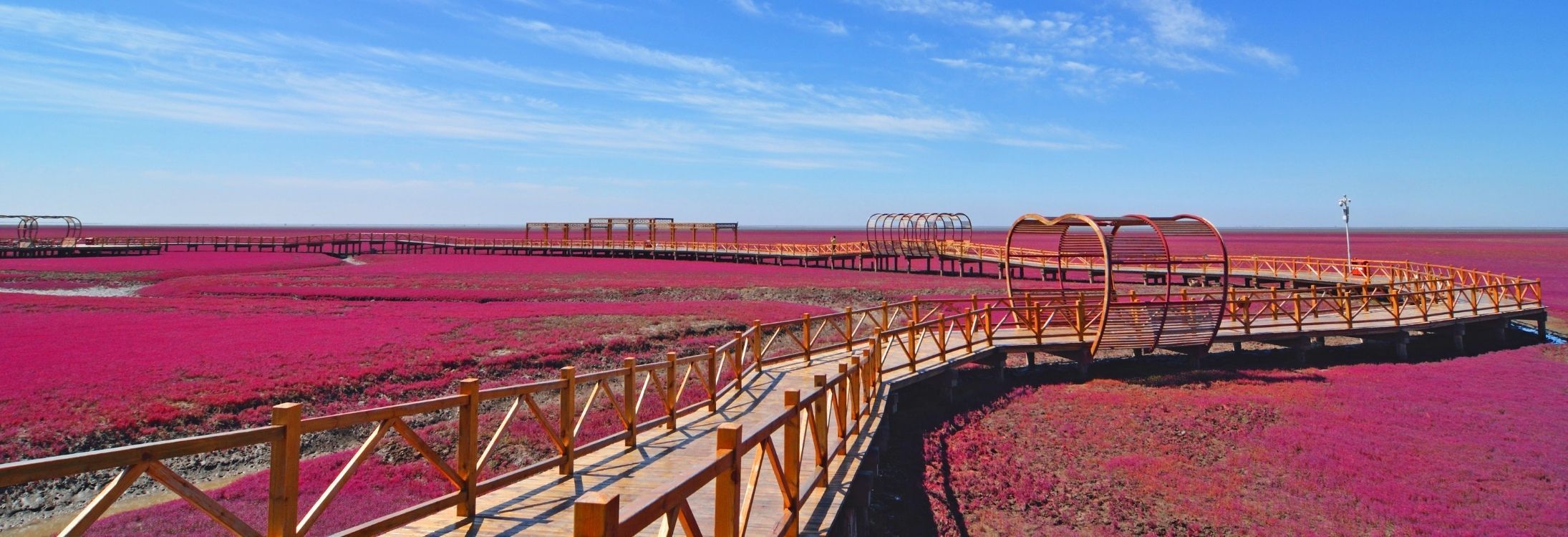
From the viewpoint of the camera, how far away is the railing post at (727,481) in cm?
425

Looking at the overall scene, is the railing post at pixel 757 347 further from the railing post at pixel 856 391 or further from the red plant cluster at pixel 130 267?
the red plant cluster at pixel 130 267

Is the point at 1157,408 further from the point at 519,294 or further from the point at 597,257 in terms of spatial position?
the point at 597,257

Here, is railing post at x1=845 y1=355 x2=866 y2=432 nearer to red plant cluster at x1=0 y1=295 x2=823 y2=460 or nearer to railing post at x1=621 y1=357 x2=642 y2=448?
railing post at x1=621 y1=357 x2=642 y2=448

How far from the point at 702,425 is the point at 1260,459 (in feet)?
25.8

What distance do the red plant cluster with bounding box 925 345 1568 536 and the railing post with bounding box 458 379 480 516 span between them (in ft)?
17.9

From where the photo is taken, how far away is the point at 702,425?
9.77 m

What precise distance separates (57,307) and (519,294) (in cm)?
1518

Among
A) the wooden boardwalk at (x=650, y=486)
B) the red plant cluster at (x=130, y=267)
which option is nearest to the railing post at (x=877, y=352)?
the wooden boardwalk at (x=650, y=486)

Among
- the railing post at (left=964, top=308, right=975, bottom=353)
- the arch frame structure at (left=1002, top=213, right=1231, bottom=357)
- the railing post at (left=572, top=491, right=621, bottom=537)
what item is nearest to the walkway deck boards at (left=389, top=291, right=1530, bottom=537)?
the railing post at (left=572, top=491, right=621, bottom=537)

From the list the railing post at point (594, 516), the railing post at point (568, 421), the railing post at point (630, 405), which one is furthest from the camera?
the railing post at point (630, 405)

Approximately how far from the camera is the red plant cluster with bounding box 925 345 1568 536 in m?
9.15

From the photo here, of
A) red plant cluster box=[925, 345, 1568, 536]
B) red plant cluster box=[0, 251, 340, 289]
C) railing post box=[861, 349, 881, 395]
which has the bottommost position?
red plant cluster box=[925, 345, 1568, 536]

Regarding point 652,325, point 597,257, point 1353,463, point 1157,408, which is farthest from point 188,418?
point 597,257

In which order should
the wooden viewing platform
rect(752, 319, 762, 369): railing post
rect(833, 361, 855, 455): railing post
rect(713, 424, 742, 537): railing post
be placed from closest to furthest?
the wooden viewing platform, rect(713, 424, 742, 537): railing post, rect(833, 361, 855, 455): railing post, rect(752, 319, 762, 369): railing post
